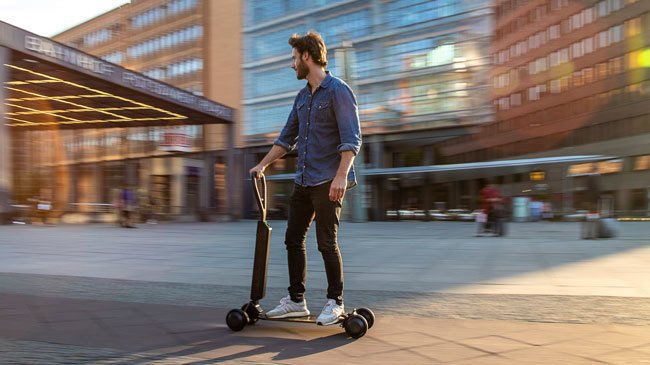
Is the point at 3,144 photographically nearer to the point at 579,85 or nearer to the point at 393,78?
the point at 393,78

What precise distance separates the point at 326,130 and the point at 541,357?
5.75 ft

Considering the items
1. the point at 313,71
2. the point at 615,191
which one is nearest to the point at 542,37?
the point at 615,191

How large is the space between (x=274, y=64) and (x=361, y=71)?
6.17 metres

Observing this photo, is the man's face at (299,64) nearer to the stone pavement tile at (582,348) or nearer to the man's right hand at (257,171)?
the man's right hand at (257,171)

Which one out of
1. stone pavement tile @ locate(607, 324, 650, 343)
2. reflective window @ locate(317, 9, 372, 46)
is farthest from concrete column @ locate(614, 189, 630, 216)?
stone pavement tile @ locate(607, 324, 650, 343)

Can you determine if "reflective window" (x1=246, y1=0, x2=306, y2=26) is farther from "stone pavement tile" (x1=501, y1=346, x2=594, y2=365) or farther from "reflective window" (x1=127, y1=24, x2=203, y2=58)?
"stone pavement tile" (x1=501, y1=346, x2=594, y2=365)

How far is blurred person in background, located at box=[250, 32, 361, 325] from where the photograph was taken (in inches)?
125

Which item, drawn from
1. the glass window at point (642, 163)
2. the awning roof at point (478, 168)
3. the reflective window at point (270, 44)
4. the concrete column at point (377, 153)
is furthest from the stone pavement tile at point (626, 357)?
the glass window at point (642, 163)

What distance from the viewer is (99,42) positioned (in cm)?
4734

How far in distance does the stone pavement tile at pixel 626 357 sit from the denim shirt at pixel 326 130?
5.46 ft

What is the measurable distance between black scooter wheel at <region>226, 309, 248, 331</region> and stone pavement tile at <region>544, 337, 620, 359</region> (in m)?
1.77

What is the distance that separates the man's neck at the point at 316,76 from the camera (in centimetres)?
331

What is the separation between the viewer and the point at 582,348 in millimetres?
2924

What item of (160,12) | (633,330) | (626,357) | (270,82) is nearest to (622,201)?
(270,82)
